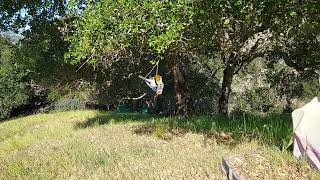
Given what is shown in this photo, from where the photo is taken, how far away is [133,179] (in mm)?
7441

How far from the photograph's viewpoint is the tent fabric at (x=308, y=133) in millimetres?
6785

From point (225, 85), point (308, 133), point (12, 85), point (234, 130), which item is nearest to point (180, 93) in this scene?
point (225, 85)

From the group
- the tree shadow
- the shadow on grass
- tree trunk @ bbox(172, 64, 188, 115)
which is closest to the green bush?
the tree shadow

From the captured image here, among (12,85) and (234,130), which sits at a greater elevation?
(12,85)

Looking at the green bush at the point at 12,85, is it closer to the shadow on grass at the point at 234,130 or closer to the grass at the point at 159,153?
the grass at the point at 159,153

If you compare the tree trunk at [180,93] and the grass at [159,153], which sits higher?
the tree trunk at [180,93]

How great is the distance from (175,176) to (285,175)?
1.75 meters

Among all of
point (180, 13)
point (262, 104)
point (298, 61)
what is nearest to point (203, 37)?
point (180, 13)

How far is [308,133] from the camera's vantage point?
23.1ft

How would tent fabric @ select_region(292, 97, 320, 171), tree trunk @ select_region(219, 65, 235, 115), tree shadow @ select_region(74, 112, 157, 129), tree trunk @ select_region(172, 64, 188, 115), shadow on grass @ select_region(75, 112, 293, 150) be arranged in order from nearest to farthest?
tent fabric @ select_region(292, 97, 320, 171) < shadow on grass @ select_region(75, 112, 293, 150) < tree shadow @ select_region(74, 112, 157, 129) < tree trunk @ select_region(219, 65, 235, 115) < tree trunk @ select_region(172, 64, 188, 115)

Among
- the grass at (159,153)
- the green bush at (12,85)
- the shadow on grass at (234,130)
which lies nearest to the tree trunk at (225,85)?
the shadow on grass at (234,130)

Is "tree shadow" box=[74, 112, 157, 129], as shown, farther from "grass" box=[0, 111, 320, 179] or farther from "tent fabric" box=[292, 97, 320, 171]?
"tent fabric" box=[292, 97, 320, 171]

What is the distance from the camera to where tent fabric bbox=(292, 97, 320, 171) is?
22.3ft

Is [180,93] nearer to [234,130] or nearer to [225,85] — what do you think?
[225,85]
